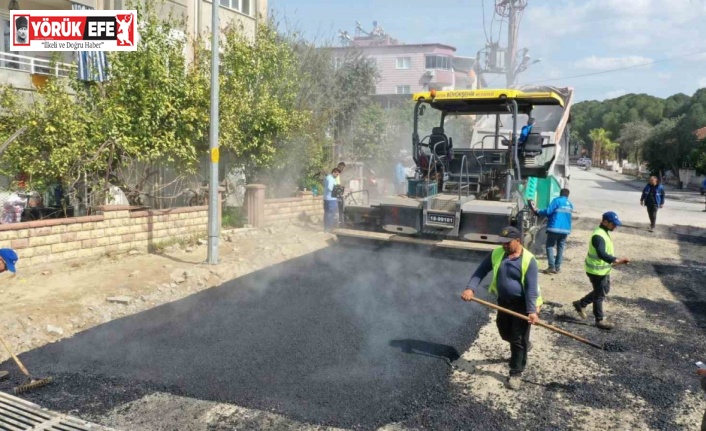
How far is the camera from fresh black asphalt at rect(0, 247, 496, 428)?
14.9ft

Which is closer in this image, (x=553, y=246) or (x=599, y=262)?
(x=599, y=262)

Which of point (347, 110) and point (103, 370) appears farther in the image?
point (347, 110)

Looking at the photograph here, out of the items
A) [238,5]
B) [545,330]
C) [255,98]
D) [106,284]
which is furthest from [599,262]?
[238,5]

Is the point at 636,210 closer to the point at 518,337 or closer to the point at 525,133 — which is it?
the point at 525,133

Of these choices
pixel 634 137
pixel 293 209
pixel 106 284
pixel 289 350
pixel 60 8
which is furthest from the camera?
pixel 634 137

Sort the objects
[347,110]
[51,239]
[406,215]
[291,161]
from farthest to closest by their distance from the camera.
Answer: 1. [347,110]
2. [291,161]
3. [406,215]
4. [51,239]

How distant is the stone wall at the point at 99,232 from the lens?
768cm

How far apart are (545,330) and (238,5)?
49.0ft

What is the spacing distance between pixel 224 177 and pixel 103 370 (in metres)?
8.31

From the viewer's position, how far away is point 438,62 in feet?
167

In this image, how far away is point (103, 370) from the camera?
5043 mm

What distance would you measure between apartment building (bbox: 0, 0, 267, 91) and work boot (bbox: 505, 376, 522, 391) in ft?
27.6

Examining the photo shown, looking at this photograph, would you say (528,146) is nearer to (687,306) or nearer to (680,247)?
(687,306)

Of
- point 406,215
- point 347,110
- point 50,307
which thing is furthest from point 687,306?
point 347,110
